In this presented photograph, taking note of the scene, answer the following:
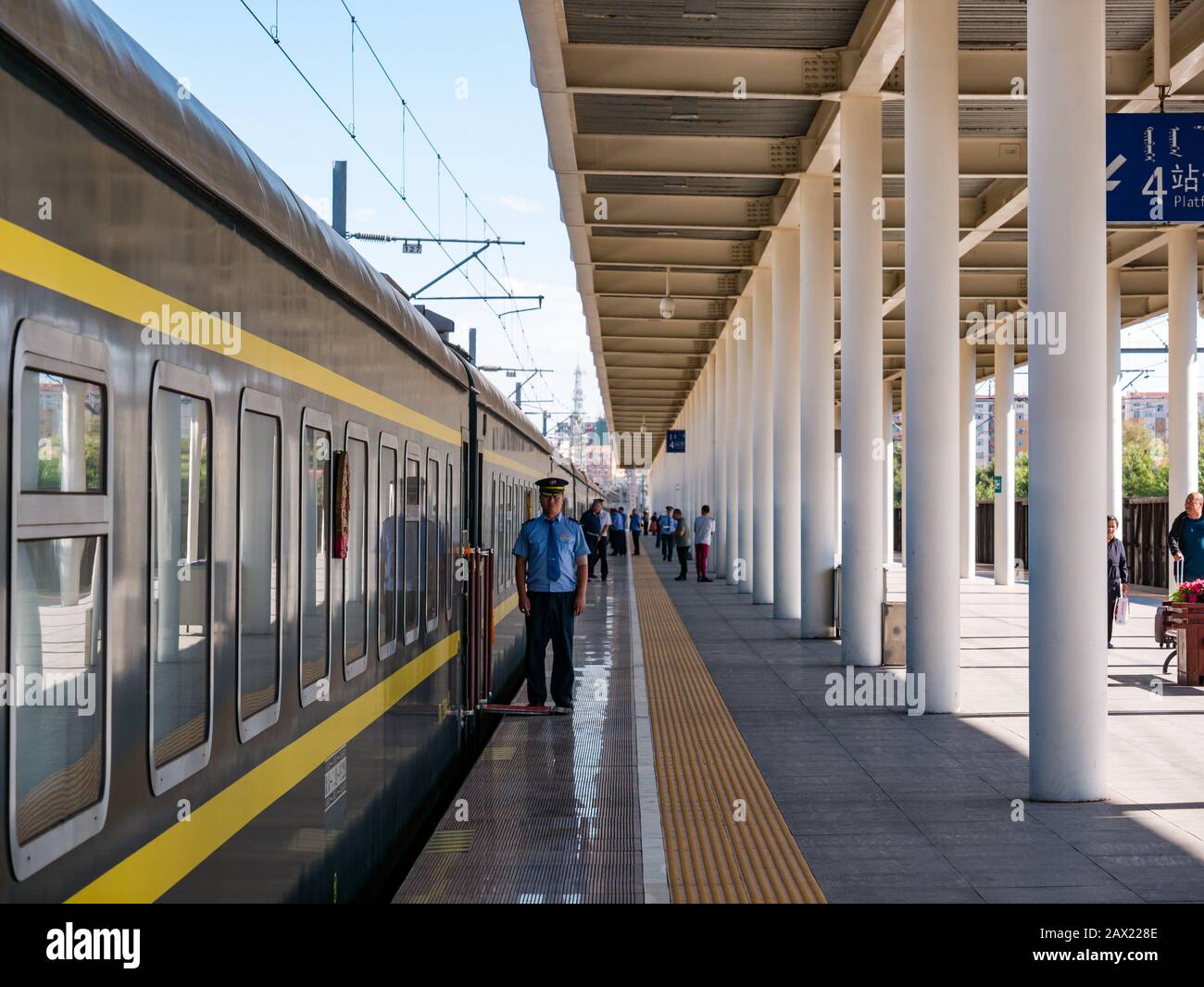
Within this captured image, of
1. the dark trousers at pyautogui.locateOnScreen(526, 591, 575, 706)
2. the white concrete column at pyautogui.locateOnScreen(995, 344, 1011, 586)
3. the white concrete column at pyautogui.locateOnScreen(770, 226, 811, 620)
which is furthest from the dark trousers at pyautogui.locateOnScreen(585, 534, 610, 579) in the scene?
the dark trousers at pyautogui.locateOnScreen(526, 591, 575, 706)

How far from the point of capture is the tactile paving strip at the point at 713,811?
6.53 meters

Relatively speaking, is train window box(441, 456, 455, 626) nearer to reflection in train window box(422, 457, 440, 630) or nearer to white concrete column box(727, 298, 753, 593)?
reflection in train window box(422, 457, 440, 630)

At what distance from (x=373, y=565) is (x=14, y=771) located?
3.93m

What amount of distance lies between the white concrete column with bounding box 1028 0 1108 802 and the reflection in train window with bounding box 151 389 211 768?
223 inches

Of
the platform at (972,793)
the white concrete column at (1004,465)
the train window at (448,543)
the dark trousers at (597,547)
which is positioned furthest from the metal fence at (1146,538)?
the train window at (448,543)

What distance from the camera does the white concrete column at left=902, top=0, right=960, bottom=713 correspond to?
1185 centimetres

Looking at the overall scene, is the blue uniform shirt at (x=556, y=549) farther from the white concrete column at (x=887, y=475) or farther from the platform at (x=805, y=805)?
the white concrete column at (x=887, y=475)

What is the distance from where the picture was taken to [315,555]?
5383 millimetres

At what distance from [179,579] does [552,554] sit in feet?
26.0

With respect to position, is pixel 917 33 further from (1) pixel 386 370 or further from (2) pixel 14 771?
(2) pixel 14 771

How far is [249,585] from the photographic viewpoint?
14.7 ft

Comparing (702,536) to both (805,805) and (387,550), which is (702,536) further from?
(387,550)

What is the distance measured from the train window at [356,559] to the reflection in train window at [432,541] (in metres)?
1.99

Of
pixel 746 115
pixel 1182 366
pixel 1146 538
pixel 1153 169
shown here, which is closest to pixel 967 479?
pixel 1146 538
